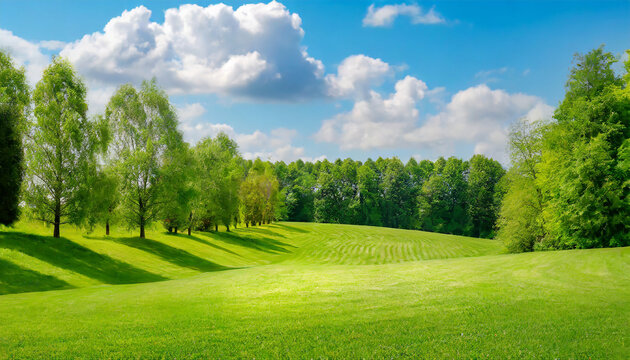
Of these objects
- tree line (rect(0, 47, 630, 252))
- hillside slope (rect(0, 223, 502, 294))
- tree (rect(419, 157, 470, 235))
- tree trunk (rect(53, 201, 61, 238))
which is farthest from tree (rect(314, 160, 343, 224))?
tree trunk (rect(53, 201, 61, 238))

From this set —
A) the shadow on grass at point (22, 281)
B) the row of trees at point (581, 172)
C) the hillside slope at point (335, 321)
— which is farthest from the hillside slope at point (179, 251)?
the row of trees at point (581, 172)

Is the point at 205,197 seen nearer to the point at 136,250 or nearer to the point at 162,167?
the point at 162,167

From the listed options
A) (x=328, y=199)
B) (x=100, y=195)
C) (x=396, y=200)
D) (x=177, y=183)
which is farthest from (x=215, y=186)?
(x=396, y=200)

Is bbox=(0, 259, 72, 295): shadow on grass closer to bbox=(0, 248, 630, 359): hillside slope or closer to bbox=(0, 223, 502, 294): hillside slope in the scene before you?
bbox=(0, 223, 502, 294): hillside slope

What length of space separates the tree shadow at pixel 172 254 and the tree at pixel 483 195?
7106 cm

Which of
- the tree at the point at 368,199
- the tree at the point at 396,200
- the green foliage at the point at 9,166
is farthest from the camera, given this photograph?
the tree at the point at 396,200

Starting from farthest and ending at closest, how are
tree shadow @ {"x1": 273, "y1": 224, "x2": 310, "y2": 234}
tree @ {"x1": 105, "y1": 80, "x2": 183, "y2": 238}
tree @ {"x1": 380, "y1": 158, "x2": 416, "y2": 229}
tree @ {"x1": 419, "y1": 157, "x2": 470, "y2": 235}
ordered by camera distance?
tree @ {"x1": 380, "y1": 158, "x2": 416, "y2": 229}, tree @ {"x1": 419, "y1": 157, "x2": 470, "y2": 235}, tree shadow @ {"x1": 273, "y1": 224, "x2": 310, "y2": 234}, tree @ {"x1": 105, "y1": 80, "x2": 183, "y2": 238}

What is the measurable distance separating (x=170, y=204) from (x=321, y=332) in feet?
98.3

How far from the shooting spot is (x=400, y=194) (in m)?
98.8

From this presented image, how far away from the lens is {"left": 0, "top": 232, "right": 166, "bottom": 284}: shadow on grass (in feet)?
78.2

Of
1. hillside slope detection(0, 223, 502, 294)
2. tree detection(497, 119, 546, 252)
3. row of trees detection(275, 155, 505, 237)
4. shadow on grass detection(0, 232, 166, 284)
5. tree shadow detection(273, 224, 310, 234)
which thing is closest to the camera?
hillside slope detection(0, 223, 502, 294)

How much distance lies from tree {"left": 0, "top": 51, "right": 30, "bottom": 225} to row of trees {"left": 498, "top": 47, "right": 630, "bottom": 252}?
138ft

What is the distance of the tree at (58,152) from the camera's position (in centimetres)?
2624

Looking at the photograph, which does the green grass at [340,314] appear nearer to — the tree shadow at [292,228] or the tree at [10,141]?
the tree at [10,141]
